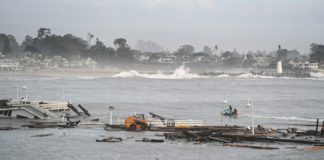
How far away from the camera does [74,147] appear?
4044cm

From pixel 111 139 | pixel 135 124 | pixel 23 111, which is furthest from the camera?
pixel 23 111

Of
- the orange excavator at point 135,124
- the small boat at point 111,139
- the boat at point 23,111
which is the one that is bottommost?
the small boat at point 111,139

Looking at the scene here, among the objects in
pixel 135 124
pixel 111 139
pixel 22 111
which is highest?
pixel 22 111

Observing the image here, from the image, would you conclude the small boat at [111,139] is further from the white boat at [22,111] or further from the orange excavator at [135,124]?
the white boat at [22,111]

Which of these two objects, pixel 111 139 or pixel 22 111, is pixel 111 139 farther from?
pixel 22 111

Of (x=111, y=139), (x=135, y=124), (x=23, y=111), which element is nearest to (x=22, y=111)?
(x=23, y=111)

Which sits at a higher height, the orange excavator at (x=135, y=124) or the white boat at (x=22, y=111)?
the white boat at (x=22, y=111)

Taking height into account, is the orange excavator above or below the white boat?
below

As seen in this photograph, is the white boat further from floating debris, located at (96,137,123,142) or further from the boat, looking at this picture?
floating debris, located at (96,137,123,142)

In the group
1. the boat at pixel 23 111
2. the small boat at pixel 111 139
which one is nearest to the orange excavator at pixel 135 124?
the small boat at pixel 111 139

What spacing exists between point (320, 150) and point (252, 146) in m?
4.40

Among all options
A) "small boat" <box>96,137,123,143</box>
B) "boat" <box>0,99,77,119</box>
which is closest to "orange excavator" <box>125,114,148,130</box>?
"small boat" <box>96,137,123,143</box>

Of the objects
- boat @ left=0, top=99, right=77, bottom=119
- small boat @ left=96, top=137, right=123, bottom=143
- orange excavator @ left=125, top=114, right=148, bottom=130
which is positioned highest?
boat @ left=0, top=99, right=77, bottom=119

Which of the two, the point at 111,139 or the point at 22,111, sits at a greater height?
the point at 22,111
